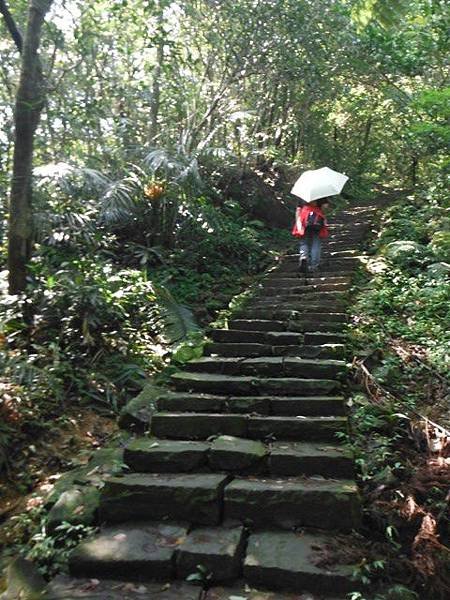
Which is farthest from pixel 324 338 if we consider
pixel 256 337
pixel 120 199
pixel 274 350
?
pixel 120 199

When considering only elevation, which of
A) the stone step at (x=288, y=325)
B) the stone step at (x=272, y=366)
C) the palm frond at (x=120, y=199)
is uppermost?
the palm frond at (x=120, y=199)

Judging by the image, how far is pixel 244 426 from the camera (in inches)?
167

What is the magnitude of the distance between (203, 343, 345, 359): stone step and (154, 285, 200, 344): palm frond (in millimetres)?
1123

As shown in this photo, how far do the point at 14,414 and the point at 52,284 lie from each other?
1.96 m

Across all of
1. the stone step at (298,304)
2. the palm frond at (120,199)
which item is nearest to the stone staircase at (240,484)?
the stone step at (298,304)

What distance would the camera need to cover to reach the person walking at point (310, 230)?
7.74 m

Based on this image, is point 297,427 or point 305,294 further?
point 305,294

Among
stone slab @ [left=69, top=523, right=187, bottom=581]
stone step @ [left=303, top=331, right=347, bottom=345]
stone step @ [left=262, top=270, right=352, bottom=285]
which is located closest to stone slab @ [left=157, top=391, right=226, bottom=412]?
stone slab @ [left=69, top=523, right=187, bottom=581]

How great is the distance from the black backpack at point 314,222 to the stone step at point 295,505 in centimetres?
480

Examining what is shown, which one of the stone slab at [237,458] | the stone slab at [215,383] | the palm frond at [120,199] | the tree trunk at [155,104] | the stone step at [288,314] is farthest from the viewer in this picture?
the tree trunk at [155,104]

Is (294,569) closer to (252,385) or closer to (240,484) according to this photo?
(240,484)

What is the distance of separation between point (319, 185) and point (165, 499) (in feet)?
17.8

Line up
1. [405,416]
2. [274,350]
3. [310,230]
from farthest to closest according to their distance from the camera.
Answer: [310,230]
[274,350]
[405,416]

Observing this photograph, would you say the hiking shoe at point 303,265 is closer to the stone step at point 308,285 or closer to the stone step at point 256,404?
the stone step at point 308,285
